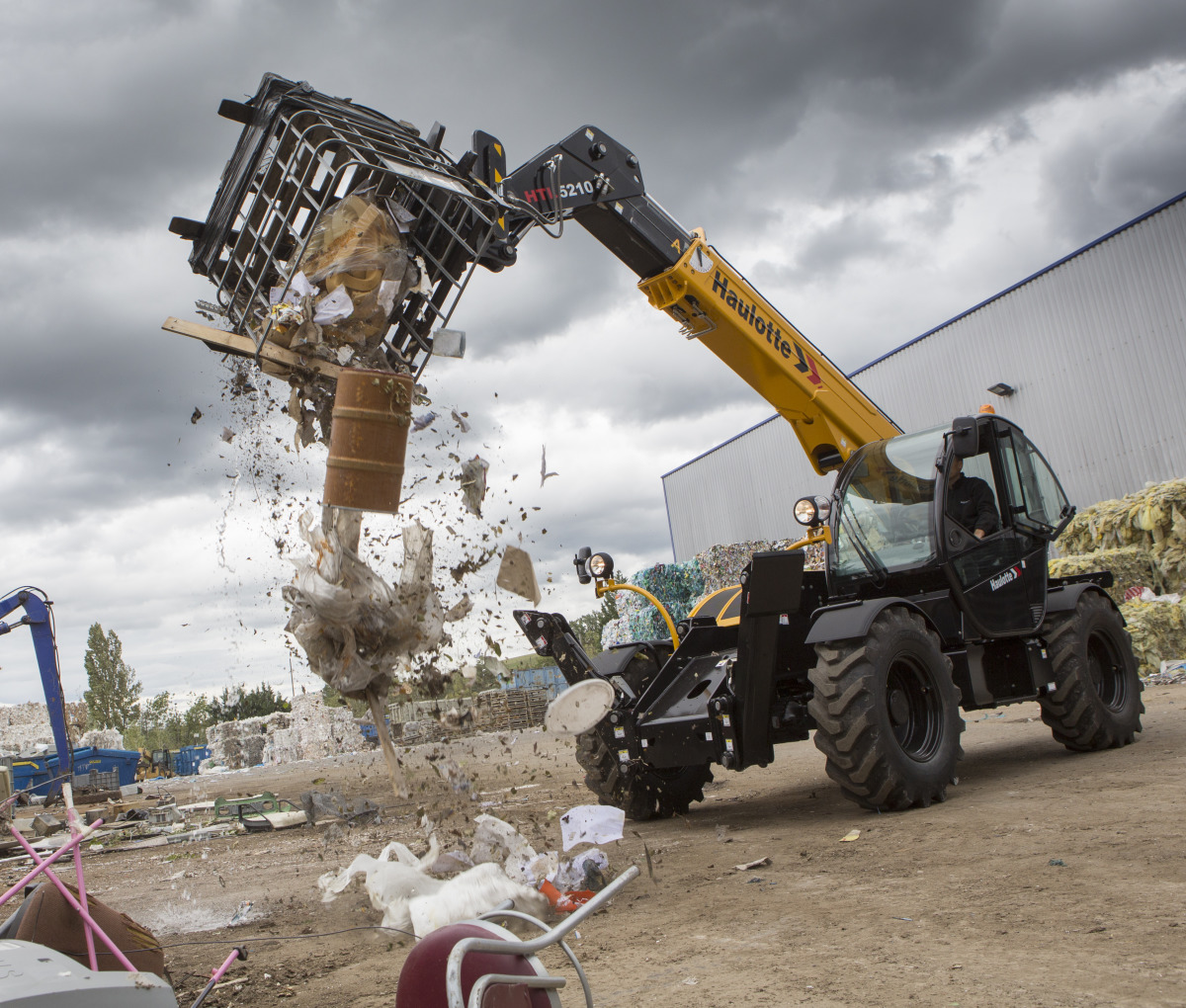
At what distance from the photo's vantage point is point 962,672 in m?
6.61

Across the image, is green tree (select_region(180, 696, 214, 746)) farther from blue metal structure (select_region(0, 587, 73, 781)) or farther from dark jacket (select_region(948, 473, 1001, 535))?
dark jacket (select_region(948, 473, 1001, 535))

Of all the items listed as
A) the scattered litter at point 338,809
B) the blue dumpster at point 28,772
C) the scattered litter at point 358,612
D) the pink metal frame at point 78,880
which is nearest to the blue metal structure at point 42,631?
the blue dumpster at point 28,772

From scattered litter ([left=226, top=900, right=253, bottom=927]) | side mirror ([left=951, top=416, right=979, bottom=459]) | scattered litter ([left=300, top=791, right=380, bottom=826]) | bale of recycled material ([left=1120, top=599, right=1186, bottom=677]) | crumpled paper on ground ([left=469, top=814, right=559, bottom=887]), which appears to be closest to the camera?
crumpled paper on ground ([left=469, top=814, right=559, bottom=887])

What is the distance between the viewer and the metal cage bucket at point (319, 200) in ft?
16.8

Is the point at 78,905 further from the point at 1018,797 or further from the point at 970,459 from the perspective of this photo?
the point at 970,459

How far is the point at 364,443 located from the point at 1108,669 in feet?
20.1

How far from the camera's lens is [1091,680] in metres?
7.07

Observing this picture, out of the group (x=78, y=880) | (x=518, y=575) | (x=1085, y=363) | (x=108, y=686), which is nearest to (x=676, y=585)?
(x=1085, y=363)

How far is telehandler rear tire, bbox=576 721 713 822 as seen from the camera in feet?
22.3

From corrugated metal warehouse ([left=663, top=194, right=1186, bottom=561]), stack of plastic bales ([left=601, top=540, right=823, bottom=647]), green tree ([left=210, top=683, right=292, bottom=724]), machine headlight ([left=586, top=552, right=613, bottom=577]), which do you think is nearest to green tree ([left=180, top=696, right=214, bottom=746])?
green tree ([left=210, top=683, right=292, bottom=724])

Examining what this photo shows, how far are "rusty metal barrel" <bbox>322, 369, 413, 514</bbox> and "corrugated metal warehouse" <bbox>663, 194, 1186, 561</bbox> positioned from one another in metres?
14.1

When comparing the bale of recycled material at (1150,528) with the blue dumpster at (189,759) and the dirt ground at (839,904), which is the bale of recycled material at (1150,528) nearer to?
the dirt ground at (839,904)

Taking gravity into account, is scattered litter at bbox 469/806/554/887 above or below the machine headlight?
below

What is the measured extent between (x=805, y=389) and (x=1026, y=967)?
A: 5.32m
